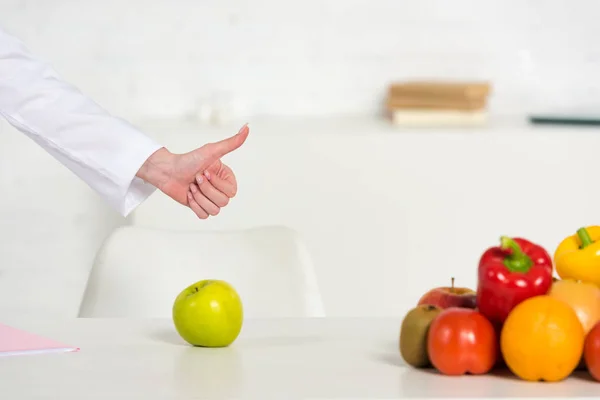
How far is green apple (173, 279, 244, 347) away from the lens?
1.45 metres

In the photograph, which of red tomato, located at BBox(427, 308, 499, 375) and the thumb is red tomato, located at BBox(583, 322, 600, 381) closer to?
red tomato, located at BBox(427, 308, 499, 375)

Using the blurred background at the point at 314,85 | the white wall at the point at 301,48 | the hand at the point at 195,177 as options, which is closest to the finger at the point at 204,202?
the hand at the point at 195,177

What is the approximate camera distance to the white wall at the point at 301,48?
315 cm

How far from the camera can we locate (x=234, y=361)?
138 centimetres

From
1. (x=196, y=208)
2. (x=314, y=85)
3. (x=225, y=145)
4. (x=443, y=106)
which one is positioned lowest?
(x=196, y=208)

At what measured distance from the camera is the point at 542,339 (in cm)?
122

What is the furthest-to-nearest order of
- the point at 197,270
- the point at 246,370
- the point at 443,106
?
the point at 443,106, the point at 197,270, the point at 246,370

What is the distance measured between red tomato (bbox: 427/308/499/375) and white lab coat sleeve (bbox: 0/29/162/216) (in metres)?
0.72

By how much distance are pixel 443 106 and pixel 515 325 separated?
176 cm

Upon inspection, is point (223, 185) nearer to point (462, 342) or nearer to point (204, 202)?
point (204, 202)

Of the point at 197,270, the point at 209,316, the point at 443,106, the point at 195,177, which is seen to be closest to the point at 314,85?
the point at 443,106

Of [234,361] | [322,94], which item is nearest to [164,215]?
[322,94]

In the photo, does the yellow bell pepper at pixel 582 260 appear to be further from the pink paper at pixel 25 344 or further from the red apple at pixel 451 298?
the pink paper at pixel 25 344

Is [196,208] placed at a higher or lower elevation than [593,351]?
higher
